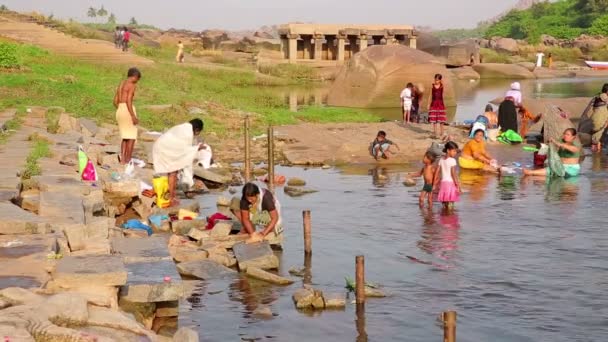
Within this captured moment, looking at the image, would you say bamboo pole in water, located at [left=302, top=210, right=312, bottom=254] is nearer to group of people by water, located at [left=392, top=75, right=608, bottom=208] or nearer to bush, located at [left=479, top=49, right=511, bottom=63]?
group of people by water, located at [left=392, top=75, right=608, bottom=208]

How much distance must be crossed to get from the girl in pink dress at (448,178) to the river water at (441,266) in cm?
27

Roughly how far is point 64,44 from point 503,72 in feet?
81.6

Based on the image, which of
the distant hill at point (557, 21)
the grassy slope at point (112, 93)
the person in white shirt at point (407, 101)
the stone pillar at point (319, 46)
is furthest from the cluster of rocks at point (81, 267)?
the distant hill at point (557, 21)

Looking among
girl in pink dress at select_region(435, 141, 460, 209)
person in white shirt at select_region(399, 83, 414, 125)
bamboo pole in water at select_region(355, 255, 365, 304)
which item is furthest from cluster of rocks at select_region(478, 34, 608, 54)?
bamboo pole in water at select_region(355, 255, 365, 304)

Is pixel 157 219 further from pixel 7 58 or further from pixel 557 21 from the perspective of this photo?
A: pixel 557 21

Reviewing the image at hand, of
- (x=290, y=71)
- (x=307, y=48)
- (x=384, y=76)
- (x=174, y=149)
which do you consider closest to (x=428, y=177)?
(x=174, y=149)

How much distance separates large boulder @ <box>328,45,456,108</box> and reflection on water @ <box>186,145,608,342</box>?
1258 centimetres

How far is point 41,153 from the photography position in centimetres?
1434

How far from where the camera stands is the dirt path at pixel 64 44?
37.0 meters

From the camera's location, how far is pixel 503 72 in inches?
2026

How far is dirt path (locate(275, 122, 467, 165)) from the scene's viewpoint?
62.8 feet

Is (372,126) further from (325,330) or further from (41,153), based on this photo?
(325,330)

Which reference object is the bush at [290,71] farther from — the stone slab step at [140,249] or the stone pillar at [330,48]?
the stone slab step at [140,249]

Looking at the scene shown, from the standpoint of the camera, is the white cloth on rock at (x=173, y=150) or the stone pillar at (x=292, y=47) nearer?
the white cloth on rock at (x=173, y=150)
